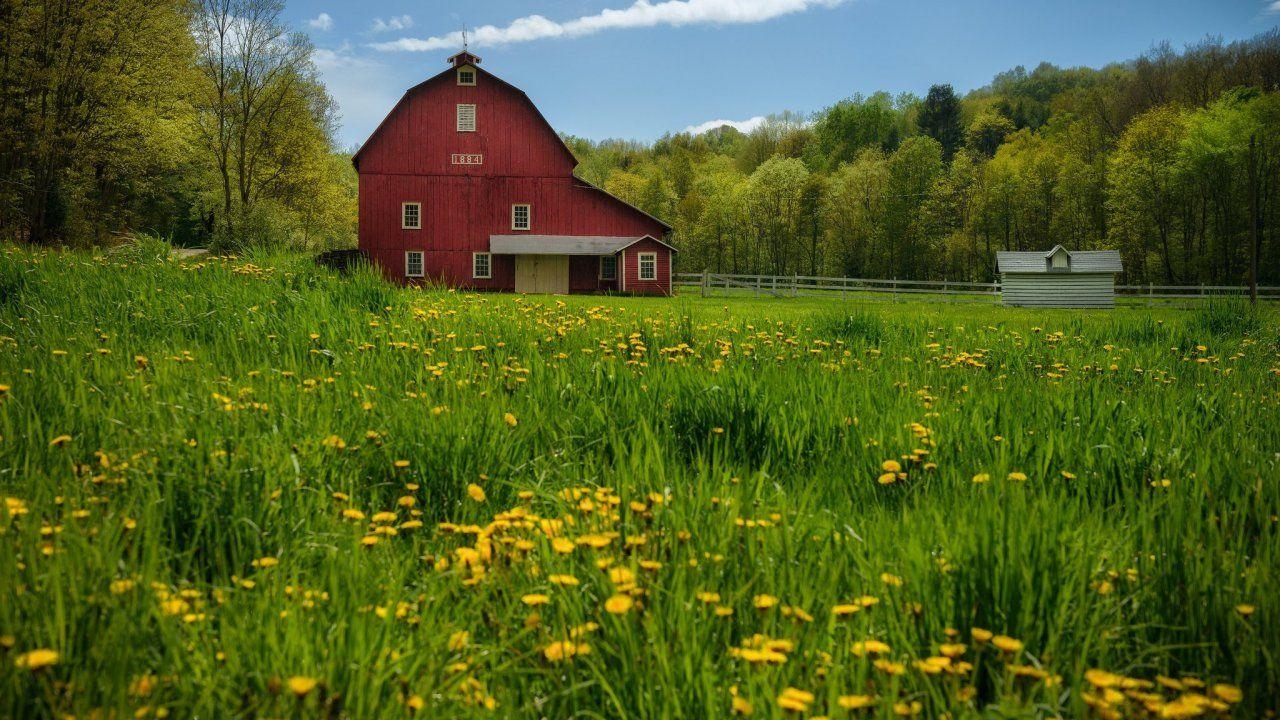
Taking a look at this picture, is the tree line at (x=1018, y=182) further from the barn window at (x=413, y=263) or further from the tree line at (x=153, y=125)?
the tree line at (x=153, y=125)

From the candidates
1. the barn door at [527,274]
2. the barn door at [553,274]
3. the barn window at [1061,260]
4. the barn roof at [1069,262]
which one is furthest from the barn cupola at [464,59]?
the barn window at [1061,260]

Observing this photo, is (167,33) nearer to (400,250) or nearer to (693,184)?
(400,250)

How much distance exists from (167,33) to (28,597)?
128 ft

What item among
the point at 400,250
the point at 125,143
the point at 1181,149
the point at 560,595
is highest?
the point at 1181,149

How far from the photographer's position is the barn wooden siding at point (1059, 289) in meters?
36.3

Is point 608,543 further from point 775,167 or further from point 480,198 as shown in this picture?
point 775,167

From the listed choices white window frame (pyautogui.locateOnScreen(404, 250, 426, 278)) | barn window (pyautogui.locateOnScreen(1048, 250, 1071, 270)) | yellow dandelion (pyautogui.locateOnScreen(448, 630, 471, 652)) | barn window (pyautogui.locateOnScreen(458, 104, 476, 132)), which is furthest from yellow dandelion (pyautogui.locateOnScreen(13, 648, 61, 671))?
barn window (pyautogui.locateOnScreen(1048, 250, 1071, 270))

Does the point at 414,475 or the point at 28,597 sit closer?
the point at 28,597

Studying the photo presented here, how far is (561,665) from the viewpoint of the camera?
193 cm

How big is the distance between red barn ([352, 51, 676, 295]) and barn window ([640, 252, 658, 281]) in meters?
0.06

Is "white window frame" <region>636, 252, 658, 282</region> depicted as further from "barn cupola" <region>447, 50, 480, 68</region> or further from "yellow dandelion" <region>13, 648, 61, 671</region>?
"yellow dandelion" <region>13, 648, 61, 671</region>

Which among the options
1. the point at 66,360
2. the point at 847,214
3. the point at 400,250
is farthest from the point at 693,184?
the point at 66,360

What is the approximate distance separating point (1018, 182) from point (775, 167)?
2414 centimetres

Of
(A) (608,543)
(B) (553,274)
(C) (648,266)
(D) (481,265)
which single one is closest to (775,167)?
(C) (648,266)
